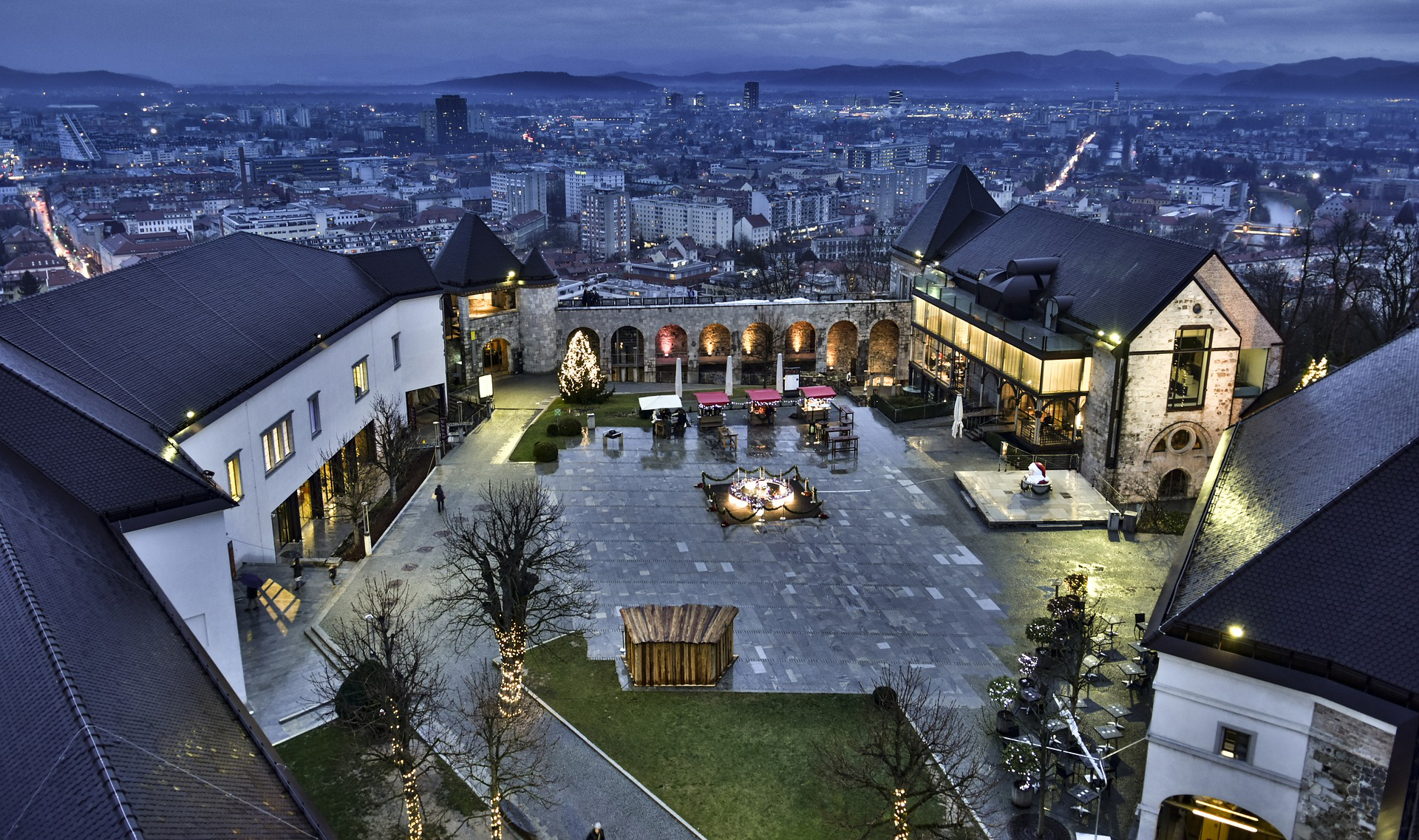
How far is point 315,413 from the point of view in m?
42.9

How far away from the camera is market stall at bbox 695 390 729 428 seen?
55.4m

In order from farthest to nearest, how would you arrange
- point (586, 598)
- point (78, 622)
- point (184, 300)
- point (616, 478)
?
point (616, 478)
point (184, 300)
point (586, 598)
point (78, 622)

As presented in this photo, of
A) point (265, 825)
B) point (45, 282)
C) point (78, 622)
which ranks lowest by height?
point (45, 282)

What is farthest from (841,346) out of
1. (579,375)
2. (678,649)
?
(678,649)

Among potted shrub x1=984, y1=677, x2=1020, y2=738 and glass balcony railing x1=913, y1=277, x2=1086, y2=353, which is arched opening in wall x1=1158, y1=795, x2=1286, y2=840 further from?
glass balcony railing x1=913, y1=277, x2=1086, y2=353

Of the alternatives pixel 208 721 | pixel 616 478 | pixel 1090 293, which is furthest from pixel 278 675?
pixel 1090 293

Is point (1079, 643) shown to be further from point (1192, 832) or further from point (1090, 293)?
point (1090, 293)

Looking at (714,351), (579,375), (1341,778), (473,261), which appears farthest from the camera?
(714,351)

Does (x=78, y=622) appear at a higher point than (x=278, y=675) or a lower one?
higher

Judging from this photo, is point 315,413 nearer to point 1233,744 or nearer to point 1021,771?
point 1021,771

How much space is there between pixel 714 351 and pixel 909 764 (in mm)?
55972

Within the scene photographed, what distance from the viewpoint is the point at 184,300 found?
3919cm

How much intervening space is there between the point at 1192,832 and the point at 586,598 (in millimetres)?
19773

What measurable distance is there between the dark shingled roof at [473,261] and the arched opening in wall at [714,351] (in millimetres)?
13224
